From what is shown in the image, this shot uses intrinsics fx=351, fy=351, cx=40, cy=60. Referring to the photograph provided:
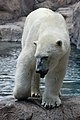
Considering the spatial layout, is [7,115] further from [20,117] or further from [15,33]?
[15,33]

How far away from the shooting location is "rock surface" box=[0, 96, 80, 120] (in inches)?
166

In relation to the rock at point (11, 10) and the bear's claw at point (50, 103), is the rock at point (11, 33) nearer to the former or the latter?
the rock at point (11, 10)

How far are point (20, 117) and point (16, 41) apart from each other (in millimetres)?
15446

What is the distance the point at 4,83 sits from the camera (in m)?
9.20

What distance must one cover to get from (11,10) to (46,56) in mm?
19352

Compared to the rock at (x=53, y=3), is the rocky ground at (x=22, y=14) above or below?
below

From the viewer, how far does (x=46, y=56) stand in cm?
350

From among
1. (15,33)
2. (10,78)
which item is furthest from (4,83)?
(15,33)

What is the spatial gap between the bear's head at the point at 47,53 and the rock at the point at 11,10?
60.0 feet

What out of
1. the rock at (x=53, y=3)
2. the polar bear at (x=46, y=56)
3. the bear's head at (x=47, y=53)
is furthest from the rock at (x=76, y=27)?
the bear's head at (x=47, y=53)

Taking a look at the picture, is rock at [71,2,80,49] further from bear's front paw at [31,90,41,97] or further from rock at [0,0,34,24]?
bear's front paw at [31,90,41,97]

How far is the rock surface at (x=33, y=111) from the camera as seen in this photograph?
4227 mm

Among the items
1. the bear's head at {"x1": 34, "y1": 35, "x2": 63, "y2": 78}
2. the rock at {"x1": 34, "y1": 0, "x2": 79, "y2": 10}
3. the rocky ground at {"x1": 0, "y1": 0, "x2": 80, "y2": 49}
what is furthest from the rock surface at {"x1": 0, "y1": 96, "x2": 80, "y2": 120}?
the rock at {"x1": 34, "y1": 0, "x2": 79, "y2": 10}

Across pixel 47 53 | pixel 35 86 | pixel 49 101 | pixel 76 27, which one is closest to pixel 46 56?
pixel 47 53
